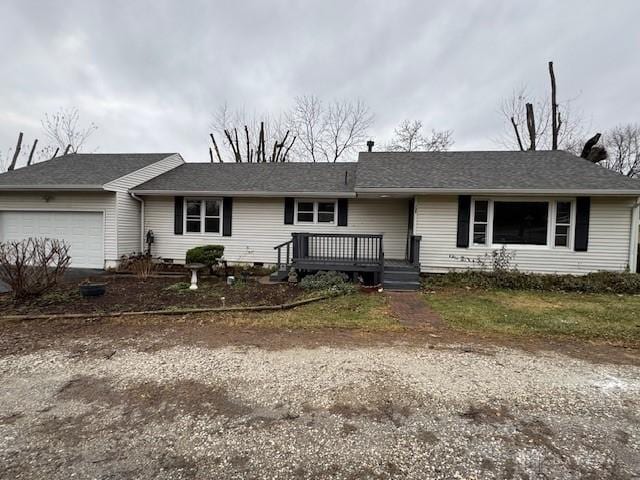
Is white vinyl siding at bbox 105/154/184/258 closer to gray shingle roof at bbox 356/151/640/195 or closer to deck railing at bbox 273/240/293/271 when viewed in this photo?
deck railing at bbox 273/240/293/271

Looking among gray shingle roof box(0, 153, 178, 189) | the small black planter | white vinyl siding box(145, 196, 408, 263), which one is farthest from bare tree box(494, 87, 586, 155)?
the small black planter

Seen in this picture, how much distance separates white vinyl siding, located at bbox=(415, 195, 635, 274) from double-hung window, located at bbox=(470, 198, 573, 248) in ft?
0.89

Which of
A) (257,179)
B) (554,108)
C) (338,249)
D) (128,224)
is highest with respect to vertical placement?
(554,108)

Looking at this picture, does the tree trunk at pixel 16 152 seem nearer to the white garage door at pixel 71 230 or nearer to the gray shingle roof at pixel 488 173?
the white garage door at pixel 71 230

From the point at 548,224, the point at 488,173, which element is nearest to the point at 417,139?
the point at 488,173

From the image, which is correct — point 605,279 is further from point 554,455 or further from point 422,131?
point 422,131

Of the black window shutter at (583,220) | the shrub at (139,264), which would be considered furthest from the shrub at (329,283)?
the black window shutter at (583,220)

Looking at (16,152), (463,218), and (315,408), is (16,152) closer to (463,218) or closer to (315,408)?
(463,218)

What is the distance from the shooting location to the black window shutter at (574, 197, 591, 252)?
8711mm

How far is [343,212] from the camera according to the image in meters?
10.9

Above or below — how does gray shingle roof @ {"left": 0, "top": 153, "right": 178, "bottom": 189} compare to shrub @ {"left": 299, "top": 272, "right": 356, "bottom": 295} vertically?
above

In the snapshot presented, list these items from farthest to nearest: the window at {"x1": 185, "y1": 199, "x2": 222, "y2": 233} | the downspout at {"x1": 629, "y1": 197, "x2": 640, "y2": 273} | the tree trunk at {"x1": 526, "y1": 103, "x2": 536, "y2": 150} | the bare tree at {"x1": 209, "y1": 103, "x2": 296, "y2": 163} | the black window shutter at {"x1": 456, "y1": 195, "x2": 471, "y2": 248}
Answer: the bare tree at {"x1": 209, "y1": 103, "x2": 296, "y2": 163} < the tree trunk at {"x1": 526, "y1": 103, "x2": 536, "y2": 150} < the window at {"x1": 185, "y1": 199, "x2": 222, "y2": 233} < the black window shutter at {"x1": 456, "y1": 195, "x2": 471, "y2": 248} < the downspout at {"x1": 629, "y1": 197, "x2": 640, "y2": 273}

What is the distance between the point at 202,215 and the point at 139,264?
8.61 feet

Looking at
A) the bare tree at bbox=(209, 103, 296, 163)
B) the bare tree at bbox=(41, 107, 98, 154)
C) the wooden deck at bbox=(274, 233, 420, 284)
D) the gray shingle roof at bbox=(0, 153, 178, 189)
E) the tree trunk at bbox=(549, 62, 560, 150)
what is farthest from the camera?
the bare tree at bbox=(209, 103, 296, 163)
